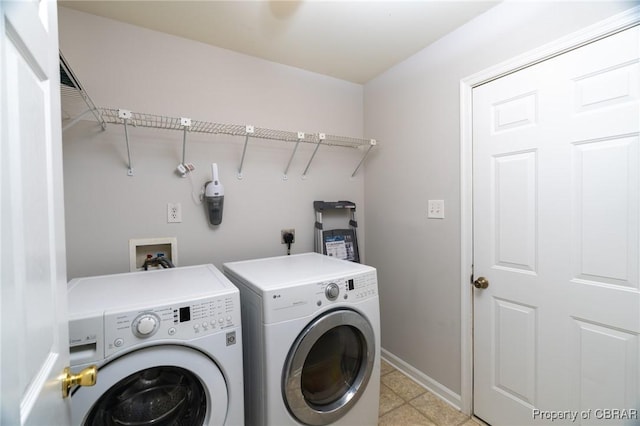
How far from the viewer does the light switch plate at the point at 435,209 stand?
187 centimetres

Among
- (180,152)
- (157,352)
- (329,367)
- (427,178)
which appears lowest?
(329,367)

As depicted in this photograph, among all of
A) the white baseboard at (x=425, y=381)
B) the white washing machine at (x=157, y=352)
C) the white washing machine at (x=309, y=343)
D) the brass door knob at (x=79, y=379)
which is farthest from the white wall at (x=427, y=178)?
the brass door knob at (x=79, y=379)

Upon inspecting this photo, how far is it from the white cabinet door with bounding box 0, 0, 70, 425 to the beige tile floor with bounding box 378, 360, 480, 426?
5.44ft

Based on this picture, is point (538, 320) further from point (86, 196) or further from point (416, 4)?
point (86, 196)

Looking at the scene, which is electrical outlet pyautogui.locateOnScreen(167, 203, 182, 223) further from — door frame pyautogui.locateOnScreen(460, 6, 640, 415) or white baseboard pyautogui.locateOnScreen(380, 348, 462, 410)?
white baseboard pyautogui.locateOnScreen(380, 348, 462, 410)

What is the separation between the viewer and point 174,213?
180cm

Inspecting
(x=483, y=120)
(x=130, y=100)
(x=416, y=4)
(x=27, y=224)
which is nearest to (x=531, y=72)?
(x=483, y=120)

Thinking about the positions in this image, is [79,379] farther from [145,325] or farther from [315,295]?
[315,295]

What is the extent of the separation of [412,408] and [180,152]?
217cm

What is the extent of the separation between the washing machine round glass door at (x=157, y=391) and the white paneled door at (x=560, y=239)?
148 centimetres

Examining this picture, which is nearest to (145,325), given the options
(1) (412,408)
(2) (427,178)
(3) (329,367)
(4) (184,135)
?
(3) (329,367)

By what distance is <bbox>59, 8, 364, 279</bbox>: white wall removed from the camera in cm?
159

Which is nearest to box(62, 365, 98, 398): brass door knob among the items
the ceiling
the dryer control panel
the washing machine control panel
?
the washing machine control panel

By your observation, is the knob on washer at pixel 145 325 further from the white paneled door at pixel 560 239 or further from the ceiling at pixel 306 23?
the white paneled door at pixel 560 239
